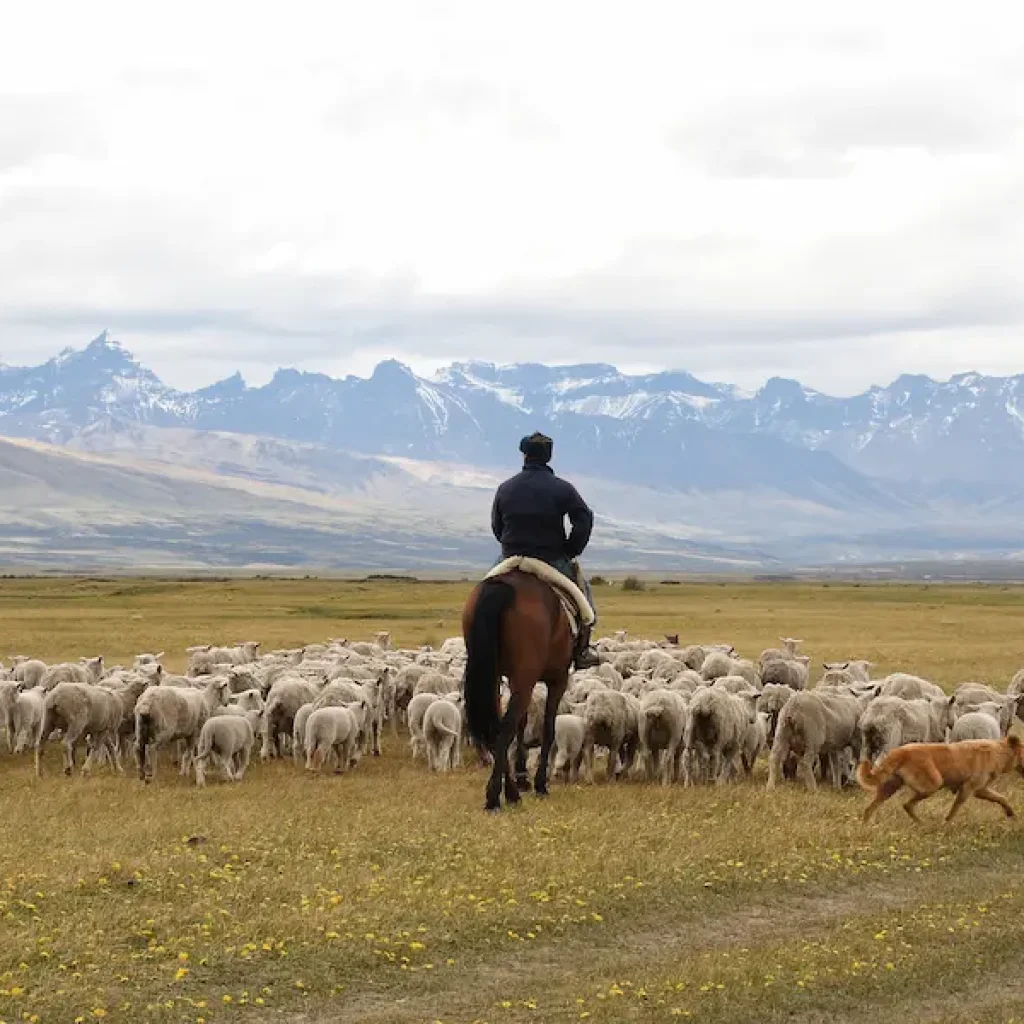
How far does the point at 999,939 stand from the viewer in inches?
493

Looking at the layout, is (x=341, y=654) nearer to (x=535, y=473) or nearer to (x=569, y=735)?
(x=569, y=735)

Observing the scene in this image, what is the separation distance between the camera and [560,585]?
60.7 feet

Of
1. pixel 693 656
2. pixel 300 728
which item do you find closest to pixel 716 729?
pixel 300 728

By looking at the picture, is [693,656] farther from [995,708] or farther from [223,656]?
[995,708]

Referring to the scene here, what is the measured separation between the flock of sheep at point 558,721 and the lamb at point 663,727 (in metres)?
0.02

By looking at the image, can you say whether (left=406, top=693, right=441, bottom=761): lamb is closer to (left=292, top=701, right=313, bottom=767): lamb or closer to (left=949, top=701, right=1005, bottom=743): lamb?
(left=292, top=701, right=313, bottom=767): lamb

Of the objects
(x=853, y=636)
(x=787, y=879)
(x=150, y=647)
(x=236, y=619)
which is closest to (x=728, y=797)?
(x=787, y=879)

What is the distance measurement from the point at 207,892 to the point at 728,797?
8.22m

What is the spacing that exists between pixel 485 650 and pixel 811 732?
570cm

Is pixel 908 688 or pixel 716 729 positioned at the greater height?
pixel 908 688

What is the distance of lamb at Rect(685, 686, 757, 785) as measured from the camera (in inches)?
829

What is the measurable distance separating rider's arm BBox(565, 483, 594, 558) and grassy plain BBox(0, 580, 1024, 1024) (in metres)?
3.32

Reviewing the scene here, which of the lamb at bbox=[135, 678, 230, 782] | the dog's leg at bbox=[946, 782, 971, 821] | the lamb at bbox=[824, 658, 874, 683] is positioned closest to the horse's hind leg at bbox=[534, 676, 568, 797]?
the dog's leg at bbox=[946, 782, 971, 821]

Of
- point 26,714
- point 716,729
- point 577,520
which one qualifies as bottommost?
point 26,714
